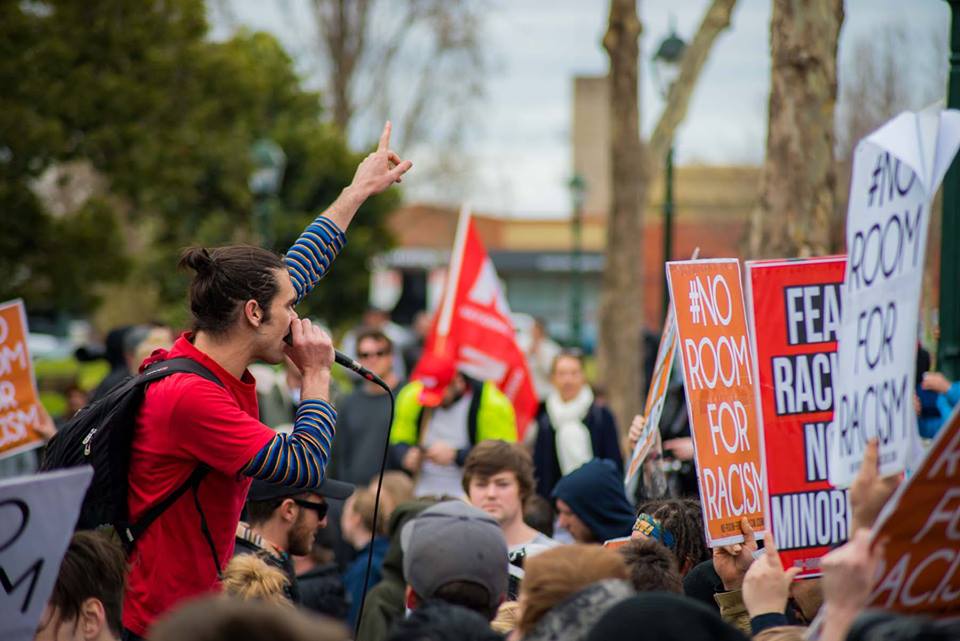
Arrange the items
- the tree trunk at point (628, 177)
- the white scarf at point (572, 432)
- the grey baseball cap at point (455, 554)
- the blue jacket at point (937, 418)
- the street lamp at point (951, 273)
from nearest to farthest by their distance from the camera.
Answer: the grey baseball cap at point (455, 554)
the blue jacket at point (937, 418)
the street lamp at point (951, 273)
the white scarf at point (572, 432)
the tree trunk at point (628, 177)

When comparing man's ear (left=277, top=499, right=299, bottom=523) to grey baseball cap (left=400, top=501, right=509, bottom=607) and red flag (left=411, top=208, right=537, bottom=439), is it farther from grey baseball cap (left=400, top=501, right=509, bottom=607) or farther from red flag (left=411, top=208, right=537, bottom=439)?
red flag (left=411, top=208, right=537, bottom=439)

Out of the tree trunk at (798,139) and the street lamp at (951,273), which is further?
the tree trunk at (798,139)

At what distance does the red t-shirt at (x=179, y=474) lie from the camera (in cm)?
392

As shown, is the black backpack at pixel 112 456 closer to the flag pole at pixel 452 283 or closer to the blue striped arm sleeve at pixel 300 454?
the blue striped arm sleeve at pixel 300 454

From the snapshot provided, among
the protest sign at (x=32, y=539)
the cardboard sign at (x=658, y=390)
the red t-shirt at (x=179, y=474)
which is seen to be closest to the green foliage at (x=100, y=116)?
the cardboard sign at (x=658, y=390)

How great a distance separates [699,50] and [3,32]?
8.83 meters

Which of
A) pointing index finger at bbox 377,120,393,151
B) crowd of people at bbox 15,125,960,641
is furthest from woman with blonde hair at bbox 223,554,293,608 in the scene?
pointing index finger at bbox 377,120,393,151

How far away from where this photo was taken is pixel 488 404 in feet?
30.1

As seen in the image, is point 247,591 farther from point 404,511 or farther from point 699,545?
point 404,511

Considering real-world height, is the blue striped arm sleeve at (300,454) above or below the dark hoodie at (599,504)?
above

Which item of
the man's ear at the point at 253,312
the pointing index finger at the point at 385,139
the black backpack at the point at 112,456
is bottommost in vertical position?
the black backpack at the point at 112,456

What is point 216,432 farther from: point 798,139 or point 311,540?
point 798,139

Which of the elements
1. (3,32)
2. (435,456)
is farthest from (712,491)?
(3,32)

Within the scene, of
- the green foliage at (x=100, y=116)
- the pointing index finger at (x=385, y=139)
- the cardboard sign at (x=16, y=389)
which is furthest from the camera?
the green foliage at (x=100, y=116)
